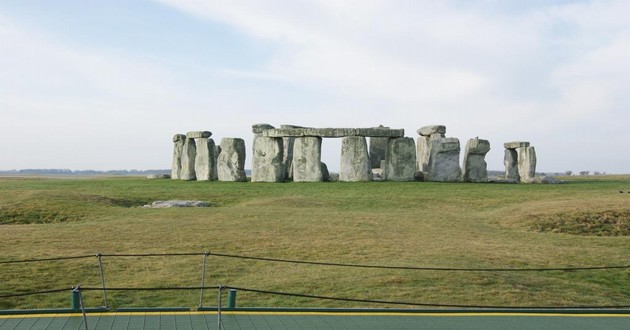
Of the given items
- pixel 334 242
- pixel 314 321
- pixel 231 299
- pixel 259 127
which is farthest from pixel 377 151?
pixel 314 321

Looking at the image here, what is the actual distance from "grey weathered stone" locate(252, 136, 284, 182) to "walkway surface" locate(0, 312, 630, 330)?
24.1 meters

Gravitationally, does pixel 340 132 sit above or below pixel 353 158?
above

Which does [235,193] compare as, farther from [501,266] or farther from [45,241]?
[501,266]

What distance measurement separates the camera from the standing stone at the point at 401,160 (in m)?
31.6

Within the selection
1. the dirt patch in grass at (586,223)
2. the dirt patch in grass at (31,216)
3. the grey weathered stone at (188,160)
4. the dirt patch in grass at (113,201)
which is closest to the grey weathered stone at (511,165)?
the dirt patch in grass at (586,223)

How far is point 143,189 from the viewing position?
29.1 meters

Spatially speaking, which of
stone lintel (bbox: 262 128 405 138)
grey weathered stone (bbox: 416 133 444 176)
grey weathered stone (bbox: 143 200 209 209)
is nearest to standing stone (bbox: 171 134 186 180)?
stone lintel (bbox: 262 128 405 138)

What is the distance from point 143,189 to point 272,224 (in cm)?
1231

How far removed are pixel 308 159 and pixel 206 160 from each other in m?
6.00

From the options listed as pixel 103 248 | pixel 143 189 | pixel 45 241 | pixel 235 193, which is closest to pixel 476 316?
pixel 103 248

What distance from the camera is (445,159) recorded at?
31.9m

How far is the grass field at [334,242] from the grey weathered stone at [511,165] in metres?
6.65

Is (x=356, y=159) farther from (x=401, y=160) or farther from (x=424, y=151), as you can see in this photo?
(x=424, y=151)

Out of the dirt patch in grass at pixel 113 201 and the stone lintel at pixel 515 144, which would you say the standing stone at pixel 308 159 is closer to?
the dirt patch in grass at pixel 113 201
